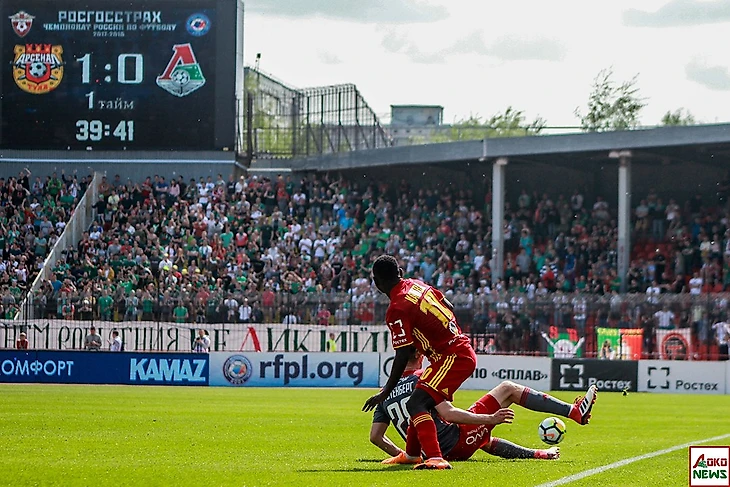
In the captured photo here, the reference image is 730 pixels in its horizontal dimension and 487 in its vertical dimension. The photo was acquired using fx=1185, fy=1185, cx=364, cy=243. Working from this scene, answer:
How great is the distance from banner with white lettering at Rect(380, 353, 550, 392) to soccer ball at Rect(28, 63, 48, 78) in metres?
19.8

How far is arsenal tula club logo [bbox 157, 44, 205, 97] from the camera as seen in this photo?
42562mm

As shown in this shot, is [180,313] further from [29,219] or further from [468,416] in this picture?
[468,416]

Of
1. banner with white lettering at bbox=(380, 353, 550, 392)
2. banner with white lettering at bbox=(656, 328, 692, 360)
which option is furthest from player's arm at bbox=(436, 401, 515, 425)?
banner with white lettering at bbox=(656, 328, 692, 360)

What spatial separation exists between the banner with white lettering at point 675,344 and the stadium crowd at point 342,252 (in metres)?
1.04

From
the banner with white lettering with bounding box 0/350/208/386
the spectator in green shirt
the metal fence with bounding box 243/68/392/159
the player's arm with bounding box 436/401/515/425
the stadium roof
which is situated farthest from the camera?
the metal fence with bounding box 243/68/392/159

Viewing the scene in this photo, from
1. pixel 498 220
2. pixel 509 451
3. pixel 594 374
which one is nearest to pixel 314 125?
pixel 498 220

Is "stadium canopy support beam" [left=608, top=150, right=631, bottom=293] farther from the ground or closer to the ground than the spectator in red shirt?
farther from the ground

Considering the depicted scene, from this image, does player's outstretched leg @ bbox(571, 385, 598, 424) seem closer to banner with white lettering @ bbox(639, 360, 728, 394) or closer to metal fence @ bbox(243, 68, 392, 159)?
banner with white lettering @ bbox(639, 360, 728, 394)

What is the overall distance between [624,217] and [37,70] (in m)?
21.6

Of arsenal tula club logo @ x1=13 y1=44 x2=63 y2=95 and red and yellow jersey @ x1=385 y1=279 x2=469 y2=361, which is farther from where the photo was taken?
arsenal tula club logo @ x1=13 y1=44 x2=63 y2=95

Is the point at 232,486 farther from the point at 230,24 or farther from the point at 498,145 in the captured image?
the point at 230,24

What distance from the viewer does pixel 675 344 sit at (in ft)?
102

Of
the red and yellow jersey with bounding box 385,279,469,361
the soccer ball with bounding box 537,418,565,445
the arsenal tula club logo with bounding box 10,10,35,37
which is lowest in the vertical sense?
the soccer ball with bounding box 537,418,565,445

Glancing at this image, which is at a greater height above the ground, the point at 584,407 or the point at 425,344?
the point at 425,344
